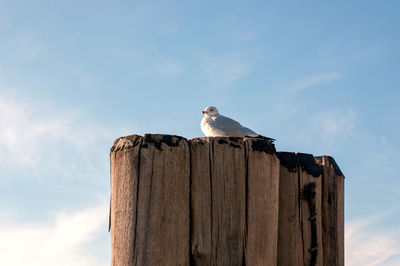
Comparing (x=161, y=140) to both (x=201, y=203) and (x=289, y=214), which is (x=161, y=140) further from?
(x=289, y=214)

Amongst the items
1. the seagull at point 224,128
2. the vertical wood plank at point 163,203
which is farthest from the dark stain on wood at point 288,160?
the seagull at point 224,128

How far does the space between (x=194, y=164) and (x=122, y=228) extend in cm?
72

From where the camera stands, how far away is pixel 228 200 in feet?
11.2

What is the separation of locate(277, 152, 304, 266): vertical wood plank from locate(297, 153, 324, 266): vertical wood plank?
1.8 inches

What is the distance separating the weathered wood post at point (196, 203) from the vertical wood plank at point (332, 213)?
39 centimetres

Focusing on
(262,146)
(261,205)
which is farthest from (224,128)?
(261,205)

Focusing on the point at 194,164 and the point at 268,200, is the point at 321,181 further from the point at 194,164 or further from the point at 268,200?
the point at 194,164

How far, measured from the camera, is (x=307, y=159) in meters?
3.90

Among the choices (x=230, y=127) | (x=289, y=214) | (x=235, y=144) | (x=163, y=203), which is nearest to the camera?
(x=163, y=203)

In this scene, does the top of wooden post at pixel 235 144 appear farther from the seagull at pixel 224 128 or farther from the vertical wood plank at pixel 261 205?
the seagull at pixel 224 128

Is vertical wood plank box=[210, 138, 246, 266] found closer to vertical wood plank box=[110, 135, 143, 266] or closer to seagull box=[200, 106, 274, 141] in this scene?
vertical wood plank box=[110, 135, 143, 266]

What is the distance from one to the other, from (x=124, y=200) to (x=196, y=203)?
0.55 metres

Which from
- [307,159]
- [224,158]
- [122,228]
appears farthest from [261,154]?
[122,228]

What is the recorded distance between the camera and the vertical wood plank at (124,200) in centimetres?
343
